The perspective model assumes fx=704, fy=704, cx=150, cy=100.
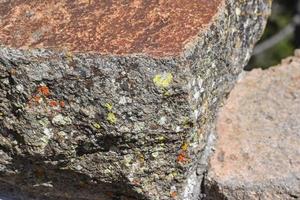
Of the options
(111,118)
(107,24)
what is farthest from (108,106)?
(107,24)

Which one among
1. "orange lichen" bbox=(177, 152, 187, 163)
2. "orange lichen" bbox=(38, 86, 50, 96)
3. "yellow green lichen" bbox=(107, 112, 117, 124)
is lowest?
"yellow green lichen" bbox=(107, 112, 117, 124)

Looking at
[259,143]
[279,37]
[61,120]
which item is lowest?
[61,120]

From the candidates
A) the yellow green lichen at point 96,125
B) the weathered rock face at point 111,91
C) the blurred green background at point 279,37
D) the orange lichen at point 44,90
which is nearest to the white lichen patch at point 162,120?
the weathered rock face at point 111,91

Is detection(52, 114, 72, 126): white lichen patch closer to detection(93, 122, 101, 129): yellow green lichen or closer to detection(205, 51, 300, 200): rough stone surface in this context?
detection(93, 122, 101, 129): yellow green lichen

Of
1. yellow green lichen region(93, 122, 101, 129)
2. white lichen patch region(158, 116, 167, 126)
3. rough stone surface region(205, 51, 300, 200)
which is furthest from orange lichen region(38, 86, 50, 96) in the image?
rough stone surface region(205, 51, 300, 200)

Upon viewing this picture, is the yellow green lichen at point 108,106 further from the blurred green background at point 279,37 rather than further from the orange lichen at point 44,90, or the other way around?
the blurred green background at point 279,37

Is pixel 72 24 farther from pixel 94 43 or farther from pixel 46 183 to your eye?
pixel 46 183

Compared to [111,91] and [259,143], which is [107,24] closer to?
[111,91]

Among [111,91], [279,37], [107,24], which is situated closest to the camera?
[111,91]
